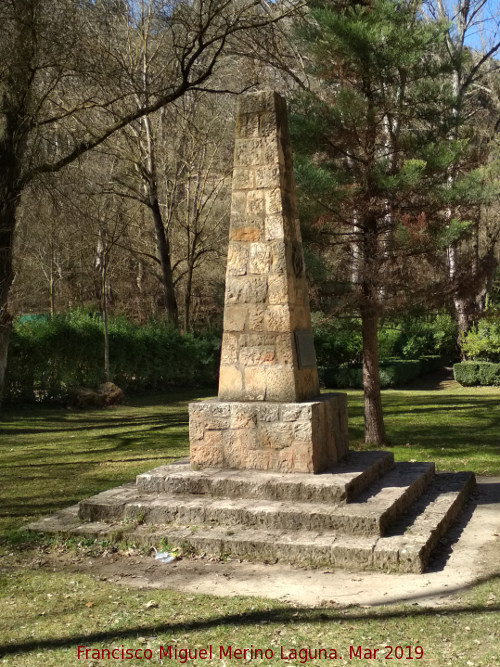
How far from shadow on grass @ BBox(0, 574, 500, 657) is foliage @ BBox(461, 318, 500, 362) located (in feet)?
63.7

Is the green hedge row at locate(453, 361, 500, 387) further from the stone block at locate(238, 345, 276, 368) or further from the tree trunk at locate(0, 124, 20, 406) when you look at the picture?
the stone block at locate(238, 345, 276, 368)

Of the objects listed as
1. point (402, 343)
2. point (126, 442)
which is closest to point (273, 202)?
point (126, 442)

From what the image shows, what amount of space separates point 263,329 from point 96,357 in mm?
13032

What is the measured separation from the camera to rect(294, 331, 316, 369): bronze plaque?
7.56 metres

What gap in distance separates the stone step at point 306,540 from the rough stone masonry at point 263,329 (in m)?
1.03

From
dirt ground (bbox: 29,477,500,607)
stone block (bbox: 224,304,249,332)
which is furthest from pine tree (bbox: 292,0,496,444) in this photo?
dirt ground (bbox: 29,477,500,607)

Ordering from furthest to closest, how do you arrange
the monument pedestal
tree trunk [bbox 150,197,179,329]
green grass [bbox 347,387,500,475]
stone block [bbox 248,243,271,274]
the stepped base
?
tree trunk [bbox 150,197,179,329] → green grass [bbox 347,387,500,475] → stone block [bbox 248,243,271,274] → the monument pedestal → the stepped base

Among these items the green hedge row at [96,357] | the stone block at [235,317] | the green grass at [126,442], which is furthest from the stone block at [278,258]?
the green hedge row at [96,357]

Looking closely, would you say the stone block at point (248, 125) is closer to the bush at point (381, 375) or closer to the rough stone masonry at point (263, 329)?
the rough stone masonry at point (263, 329)

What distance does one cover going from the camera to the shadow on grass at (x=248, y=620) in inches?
180

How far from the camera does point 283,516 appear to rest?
21.2 feet

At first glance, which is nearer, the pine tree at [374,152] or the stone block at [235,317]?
the stone block at [235,317]

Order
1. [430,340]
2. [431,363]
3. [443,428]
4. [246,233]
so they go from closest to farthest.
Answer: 1. [246,233]
2. [443,428]
3. [431,363]
4. [430,340]

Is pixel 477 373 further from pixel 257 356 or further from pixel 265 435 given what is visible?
pixel 265 435
